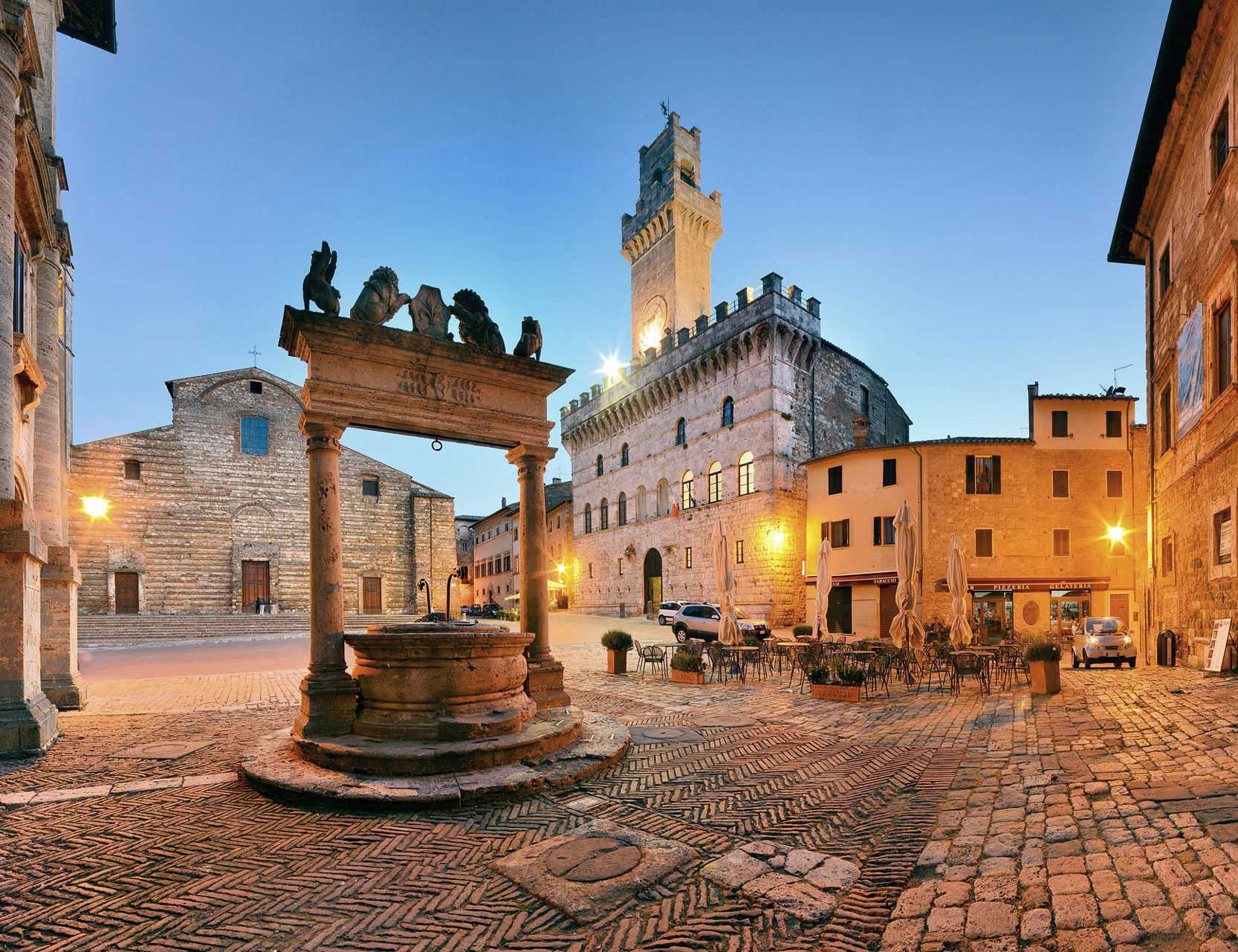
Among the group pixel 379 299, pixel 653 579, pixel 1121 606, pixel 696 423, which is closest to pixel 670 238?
pixel 696 423

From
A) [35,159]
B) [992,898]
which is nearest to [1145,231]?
[992,898]

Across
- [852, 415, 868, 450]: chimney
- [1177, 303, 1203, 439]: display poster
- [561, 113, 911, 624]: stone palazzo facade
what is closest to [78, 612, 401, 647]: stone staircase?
[561, 113, 911, 624]: stone palazzo facade

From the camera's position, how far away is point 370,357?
761 cm

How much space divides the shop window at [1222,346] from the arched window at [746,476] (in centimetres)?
2062

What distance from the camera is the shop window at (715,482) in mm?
34094

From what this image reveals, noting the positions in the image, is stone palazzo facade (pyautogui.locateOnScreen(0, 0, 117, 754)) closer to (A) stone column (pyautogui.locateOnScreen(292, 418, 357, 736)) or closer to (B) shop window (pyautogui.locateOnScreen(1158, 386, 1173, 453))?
(A) stone column (pyautogui.locateOnScreen(292, 418, 357, 736))

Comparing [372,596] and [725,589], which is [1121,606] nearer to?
[725,589]

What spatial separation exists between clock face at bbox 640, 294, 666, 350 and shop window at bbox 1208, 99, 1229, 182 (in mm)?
31123

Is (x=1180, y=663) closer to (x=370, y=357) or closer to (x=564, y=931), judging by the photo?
(x=564, y=931)

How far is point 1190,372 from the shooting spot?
1259 centimetres

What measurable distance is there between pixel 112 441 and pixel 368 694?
1253 inches

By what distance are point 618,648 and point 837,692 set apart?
531 centimetres

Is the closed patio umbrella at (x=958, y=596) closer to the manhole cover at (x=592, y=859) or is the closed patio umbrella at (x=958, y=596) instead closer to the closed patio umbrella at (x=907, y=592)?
the closed patio umbrella at (x=907, y=592)

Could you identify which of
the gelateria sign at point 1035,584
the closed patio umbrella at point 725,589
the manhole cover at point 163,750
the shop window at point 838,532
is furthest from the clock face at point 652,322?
the manhole cover at point 163,750
